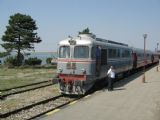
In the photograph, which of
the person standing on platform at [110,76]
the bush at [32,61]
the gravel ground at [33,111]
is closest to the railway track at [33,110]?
the gravel ground at [33,111]

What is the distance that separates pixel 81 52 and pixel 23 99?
4039mm

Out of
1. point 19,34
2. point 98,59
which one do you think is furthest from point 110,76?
point 19,34

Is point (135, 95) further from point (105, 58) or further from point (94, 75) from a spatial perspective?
point (105, 58)

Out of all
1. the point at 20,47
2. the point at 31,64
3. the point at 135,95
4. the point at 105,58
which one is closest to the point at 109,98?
the point at 135,95

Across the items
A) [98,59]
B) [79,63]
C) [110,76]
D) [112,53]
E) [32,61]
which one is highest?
[112,53]

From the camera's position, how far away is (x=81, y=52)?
61.7ft

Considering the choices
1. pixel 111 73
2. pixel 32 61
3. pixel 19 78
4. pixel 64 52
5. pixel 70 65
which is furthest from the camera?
pixel 32 61

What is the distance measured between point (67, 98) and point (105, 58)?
4.18 meters

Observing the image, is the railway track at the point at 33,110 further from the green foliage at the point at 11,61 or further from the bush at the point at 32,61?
the bush at the point at 32,61

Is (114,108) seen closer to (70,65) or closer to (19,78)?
(70,65)

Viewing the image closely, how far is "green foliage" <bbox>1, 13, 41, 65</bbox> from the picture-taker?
50.1 m

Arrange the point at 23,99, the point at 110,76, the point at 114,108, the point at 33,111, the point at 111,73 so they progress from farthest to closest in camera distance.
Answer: the point at 111,73, the point at 110,76, the point at 23,99, the point at 114,108, the point at 33,111

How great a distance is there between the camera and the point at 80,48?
744 inches

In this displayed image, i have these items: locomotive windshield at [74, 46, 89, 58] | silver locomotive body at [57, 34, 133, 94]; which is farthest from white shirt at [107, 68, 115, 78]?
locomotive windshield at [74, 46, 89, 58]
